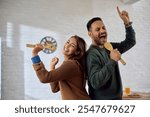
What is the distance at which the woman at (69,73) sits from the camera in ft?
4.91

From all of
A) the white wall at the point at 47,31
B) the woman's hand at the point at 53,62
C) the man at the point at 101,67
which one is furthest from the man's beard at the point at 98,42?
the woman's hand at the point at 53,62

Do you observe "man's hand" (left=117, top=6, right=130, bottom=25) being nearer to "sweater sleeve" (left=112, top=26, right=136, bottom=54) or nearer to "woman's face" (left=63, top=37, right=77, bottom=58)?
"sweater sleeve" (left=112, top=26, right=136, bottom=54)

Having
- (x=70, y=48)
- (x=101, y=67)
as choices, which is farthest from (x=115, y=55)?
(x=70, y=48)

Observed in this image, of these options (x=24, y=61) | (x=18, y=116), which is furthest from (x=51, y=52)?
(x=18, y=116)

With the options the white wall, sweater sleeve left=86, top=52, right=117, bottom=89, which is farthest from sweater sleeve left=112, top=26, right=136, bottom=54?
sweater sleeve left=86, top=52, right=117, bottom=89

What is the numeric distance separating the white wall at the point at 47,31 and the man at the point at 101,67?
11 centimetres

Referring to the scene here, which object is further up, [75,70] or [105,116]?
[75,70]

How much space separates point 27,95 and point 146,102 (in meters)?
0.70

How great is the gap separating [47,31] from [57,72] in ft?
1.27

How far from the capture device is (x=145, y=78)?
186 centimetres

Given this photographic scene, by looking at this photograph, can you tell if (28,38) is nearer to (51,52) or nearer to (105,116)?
(51,52)

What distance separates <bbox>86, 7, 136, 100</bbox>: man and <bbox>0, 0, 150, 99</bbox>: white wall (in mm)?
110

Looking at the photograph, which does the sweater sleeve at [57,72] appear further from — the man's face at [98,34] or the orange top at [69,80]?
the man's face at [98,34]

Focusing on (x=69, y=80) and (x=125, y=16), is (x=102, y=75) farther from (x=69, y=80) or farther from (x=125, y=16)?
(x=125, y=16)
